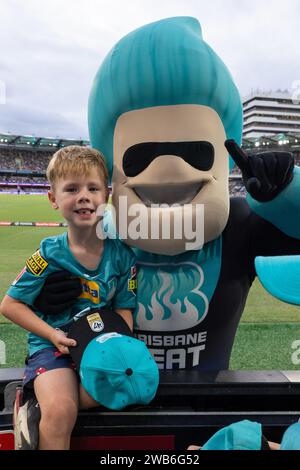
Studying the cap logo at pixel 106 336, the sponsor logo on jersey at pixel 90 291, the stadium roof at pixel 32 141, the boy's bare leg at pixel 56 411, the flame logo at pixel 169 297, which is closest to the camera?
the boy's bare leg at pixel 56 411

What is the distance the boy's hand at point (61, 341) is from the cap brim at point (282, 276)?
61 cm

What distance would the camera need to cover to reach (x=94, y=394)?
101 centimetres

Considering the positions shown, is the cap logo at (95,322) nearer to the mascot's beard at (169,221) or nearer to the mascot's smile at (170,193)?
the mascot's beard at (169,221)

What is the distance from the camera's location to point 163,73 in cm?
121

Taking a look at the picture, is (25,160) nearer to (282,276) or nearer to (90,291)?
(90,291)

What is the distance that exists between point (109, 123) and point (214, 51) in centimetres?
43

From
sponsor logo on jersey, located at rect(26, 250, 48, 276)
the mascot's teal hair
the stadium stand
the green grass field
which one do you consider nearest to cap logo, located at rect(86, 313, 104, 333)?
sponsor logo on jersey, located at rect(26, 250, 48, 276)

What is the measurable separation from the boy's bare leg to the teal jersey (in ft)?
0.53

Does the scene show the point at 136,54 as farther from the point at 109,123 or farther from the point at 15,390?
the point at 15,390

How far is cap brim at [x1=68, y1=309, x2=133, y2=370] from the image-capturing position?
1.08 meters

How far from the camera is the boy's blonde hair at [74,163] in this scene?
44.1 inches

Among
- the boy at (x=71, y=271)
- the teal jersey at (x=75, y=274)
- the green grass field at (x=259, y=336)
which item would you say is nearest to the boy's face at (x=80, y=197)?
the boy at (x=71, y=271)

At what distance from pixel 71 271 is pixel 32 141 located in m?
40.6

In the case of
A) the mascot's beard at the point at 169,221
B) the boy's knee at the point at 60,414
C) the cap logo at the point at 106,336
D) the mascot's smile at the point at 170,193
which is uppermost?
the mascot's smile at the point at 170,193
